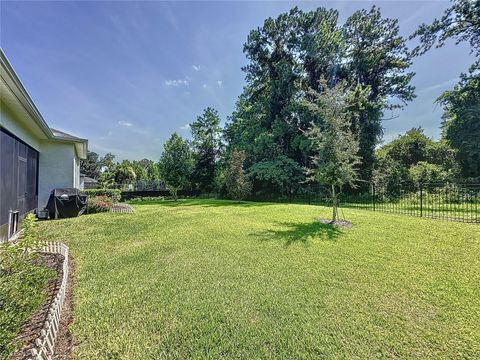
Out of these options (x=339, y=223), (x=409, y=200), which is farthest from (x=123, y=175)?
(x=409, y=200)

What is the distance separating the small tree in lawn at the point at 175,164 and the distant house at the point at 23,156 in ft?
32.8

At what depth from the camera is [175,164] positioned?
21.9 metres

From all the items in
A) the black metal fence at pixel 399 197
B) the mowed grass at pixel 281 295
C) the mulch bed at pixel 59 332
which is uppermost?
the black metal fence at pixel 399 197

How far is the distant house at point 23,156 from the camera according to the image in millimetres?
5303

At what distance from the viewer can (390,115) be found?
20.4m

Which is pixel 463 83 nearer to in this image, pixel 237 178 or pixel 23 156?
pixel 237 178

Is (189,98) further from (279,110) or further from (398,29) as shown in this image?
(398,29)

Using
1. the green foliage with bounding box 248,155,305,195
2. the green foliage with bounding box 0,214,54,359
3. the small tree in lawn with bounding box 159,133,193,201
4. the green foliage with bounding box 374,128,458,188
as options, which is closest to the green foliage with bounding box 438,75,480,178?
the green foliage with bounding box 374,128,458,188

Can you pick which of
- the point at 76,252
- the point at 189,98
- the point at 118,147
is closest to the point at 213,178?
the point at 189,98

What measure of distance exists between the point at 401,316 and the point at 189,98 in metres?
18.3

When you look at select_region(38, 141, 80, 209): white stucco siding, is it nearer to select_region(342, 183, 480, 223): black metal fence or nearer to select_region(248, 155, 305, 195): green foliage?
select_region(248, 155, 305, 195): green foliage

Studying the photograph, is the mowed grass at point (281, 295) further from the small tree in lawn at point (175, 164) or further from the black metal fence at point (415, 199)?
the small tree in lawn at point (175, 164)

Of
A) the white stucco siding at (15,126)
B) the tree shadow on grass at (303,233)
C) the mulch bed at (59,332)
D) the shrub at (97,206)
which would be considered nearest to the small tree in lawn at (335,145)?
the tree shadow on grass at (303,233)

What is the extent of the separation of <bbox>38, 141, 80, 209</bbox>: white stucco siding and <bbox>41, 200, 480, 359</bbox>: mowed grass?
6.50 m
